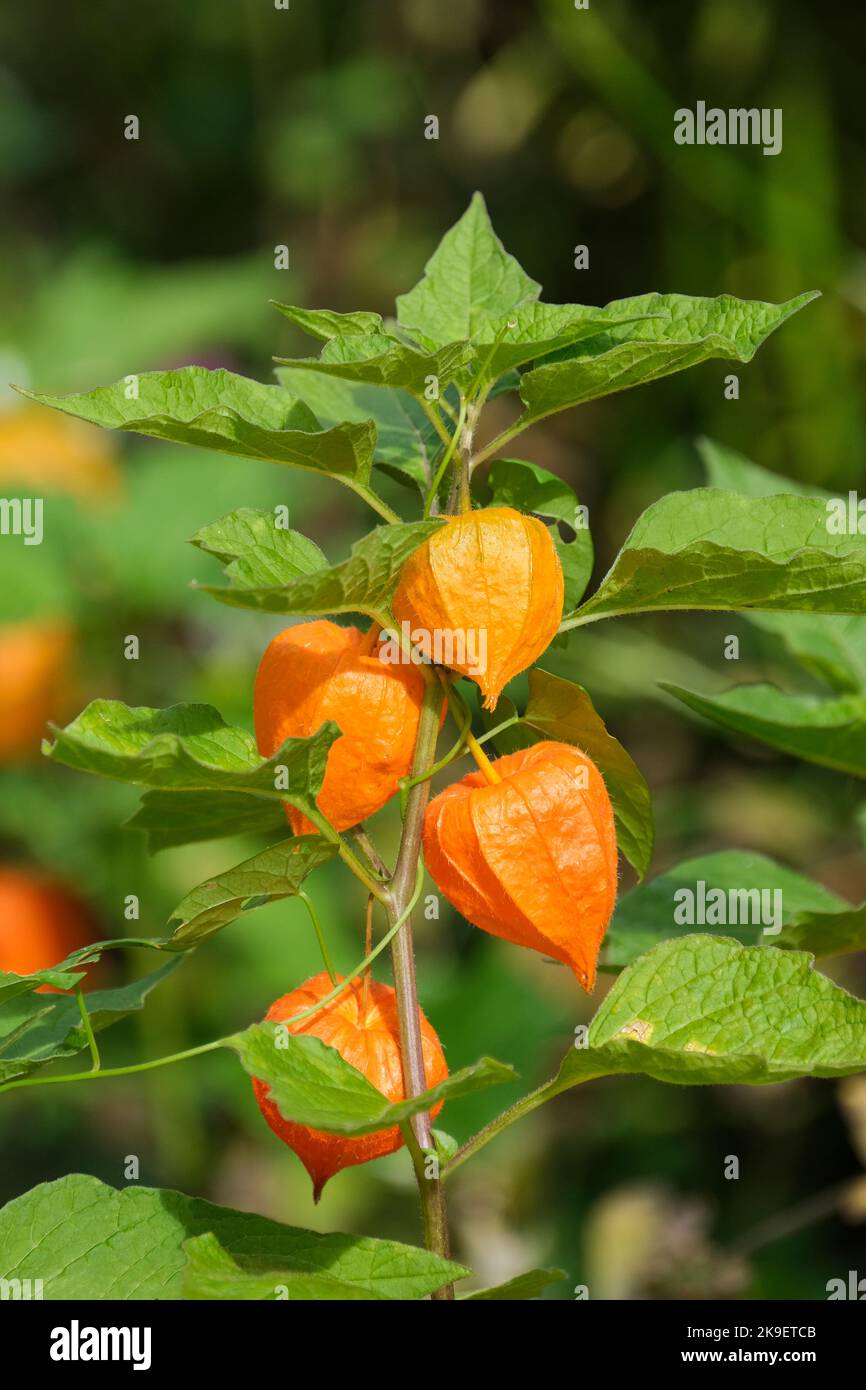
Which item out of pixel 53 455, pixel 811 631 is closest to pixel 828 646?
pixel 811 631

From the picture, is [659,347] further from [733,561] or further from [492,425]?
[492,425]

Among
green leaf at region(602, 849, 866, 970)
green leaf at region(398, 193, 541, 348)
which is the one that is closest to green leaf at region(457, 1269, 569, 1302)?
green leaf at region(602, 849, 866, 970)

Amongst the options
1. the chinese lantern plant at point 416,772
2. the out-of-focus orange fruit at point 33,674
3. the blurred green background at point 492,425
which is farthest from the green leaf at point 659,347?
the out-of-focus orange fruit at point 33,674

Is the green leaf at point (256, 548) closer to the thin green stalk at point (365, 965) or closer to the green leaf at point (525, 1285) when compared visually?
the thin green stalk at point (365, 965)

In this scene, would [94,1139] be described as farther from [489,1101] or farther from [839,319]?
[839,319]

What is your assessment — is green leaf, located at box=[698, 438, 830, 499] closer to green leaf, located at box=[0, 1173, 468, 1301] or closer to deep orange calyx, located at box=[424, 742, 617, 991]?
deep orange calyx, located at box=[424, 742, 617, 991]

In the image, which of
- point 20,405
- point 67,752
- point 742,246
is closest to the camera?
point 67,752
